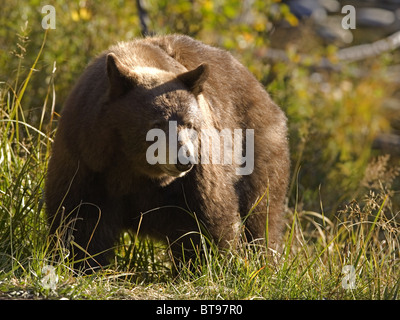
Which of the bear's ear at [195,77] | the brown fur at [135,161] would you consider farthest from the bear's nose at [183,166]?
the bear's ear at [195,77]

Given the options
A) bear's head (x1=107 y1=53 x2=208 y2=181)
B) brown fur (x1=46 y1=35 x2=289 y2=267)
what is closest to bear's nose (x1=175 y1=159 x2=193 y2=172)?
bear's head (x1=107 y1=53 x2=208 y2=181)

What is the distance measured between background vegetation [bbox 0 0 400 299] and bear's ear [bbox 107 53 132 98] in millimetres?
891

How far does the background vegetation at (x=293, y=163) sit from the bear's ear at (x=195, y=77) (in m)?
1.03

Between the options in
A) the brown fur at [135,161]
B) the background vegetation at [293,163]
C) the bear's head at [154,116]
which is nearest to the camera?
the background vegetation at [293,163]

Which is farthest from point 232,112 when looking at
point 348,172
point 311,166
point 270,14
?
point 270,14

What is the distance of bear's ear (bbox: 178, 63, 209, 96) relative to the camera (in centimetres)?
455

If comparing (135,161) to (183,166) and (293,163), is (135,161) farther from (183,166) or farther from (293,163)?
(293,163)

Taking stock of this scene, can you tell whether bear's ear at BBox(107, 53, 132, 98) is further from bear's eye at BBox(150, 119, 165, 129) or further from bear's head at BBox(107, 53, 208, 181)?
bear's eye at BBox(150, 119, 165, 129)

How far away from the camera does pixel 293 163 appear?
787cm

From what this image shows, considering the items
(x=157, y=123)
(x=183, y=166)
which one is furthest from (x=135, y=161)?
(x=183, y=166)

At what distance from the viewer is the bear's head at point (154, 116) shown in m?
4.37

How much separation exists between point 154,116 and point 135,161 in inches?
13.2

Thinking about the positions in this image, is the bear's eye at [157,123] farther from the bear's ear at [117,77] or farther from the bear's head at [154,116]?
the bear's ear at [117,77]

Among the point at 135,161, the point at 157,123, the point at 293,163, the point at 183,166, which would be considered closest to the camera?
the point at 183,166
